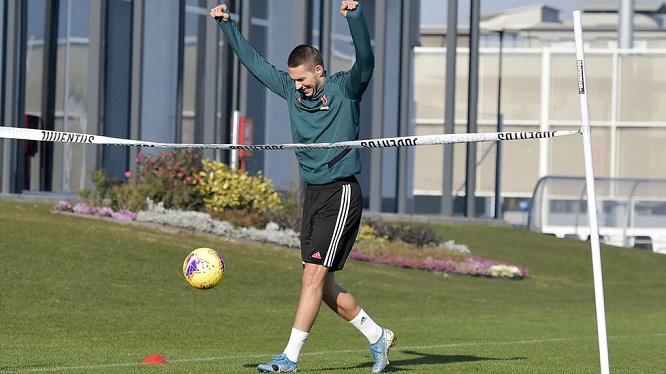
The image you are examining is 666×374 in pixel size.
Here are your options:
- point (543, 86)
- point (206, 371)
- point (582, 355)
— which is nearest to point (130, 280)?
point (582, 355)

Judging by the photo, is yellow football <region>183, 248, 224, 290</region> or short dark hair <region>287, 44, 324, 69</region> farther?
yellow football <region>183, 248, 224, 290</region>

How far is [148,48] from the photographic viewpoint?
30.7 metres

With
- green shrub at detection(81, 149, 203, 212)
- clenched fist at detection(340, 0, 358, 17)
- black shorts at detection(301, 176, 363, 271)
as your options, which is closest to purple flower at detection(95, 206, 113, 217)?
green shrub at detection(81, 149, 203, 212)

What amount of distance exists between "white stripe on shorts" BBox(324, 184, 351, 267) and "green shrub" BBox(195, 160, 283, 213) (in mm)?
16773

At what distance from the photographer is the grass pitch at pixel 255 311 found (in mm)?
10562

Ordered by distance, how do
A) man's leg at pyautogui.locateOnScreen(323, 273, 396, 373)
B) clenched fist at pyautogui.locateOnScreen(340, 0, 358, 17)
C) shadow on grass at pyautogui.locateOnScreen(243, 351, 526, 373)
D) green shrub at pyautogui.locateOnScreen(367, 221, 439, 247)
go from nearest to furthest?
clenched fist at pyautogui.locateOnScreen(340, 0, 358, 17) → man's leg at pyautogui.locateOnScreen(323, 273, 396, 373) → shadow on grass at pyautogui.locateOnScreen(243, 351, 526, 373) → green shrub at pyautogui.locateOnScreen(367, 221, 439, 247)

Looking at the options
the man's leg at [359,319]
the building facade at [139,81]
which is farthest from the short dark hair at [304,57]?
the building facade at [139,81]

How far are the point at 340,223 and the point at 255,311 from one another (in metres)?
8.04

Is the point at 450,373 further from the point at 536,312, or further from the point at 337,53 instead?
the point at 337,53

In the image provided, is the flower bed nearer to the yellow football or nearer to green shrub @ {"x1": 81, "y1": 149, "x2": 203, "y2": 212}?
green shrub @ {"x1": 81, "y1": 149, "x2": 203, "y2": 212}

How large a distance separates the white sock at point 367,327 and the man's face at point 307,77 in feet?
5.03

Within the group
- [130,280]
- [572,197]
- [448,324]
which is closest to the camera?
[448,324]

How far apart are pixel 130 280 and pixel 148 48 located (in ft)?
43.8

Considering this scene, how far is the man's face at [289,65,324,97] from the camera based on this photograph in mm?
8805
